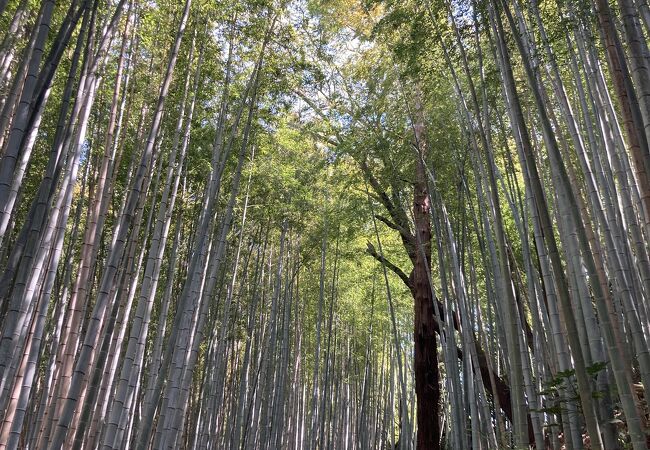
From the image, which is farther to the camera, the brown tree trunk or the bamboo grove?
the brown tree trunk

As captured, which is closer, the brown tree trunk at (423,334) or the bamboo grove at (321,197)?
the bamboo grove at (321,197)

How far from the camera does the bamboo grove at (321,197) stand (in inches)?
83.0

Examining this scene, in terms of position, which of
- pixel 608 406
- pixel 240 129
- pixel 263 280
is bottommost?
pixel 608 406

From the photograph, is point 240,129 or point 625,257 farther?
point 240,129

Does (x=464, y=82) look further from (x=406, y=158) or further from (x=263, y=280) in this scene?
(x=263, y=280)

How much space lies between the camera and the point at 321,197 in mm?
7578

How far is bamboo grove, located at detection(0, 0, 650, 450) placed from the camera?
6.91 ft

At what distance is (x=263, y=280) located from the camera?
296 inches

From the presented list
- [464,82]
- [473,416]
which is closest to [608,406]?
[473,416]

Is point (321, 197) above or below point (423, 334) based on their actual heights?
above

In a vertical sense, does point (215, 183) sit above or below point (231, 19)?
below

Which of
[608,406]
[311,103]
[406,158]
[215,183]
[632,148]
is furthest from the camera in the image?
[311,103]

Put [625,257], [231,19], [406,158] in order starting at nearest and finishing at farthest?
[625,257] < [231,19] < [406,158]

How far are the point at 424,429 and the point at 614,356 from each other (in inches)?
178
